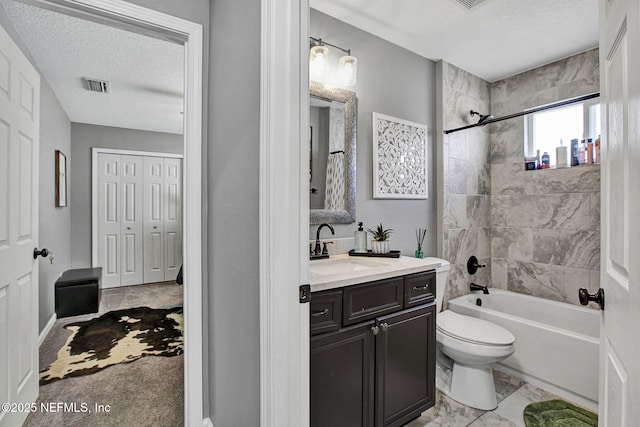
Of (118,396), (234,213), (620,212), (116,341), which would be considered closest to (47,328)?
(116,341)

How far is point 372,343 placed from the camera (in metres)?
1.49

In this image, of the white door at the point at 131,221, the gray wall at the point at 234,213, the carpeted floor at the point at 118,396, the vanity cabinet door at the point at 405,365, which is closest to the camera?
the gray wall at the point at 234,213

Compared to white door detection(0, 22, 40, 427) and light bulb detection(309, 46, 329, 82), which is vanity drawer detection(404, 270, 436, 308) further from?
white door detection(0, 22, 40, 427)

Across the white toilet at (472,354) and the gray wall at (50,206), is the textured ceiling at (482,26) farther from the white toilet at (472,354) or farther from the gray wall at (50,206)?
the gray wall at (50,206)

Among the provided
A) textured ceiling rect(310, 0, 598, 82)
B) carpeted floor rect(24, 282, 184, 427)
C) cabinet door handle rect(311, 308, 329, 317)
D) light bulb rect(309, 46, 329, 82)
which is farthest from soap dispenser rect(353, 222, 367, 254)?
carpeted floor rect(24, 282, 184, 427)

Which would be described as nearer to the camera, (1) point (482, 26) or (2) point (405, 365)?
(2) point (405, 365)

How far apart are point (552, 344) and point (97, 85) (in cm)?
461

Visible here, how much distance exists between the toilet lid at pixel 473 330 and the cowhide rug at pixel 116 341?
2117 millimetres

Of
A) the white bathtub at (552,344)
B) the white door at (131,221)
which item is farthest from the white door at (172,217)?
the white bathtub at (552,344)

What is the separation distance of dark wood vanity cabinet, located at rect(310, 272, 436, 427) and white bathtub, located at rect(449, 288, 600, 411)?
1013 millimetres

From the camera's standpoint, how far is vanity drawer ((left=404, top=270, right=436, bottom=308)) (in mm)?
1659

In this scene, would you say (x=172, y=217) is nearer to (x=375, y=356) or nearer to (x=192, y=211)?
(x=192, y=211)

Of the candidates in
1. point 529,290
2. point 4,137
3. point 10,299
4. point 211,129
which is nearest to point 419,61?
point 211,129

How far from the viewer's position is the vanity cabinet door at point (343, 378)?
1301 millimetres
